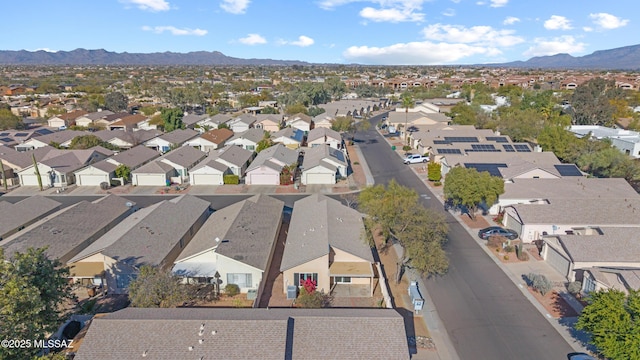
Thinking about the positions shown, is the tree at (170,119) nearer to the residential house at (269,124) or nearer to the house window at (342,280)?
the residential house at (269,124)

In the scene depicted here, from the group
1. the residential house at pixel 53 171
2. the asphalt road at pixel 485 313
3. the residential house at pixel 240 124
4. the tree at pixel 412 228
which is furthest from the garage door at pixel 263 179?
the residential house at pixel 240 124

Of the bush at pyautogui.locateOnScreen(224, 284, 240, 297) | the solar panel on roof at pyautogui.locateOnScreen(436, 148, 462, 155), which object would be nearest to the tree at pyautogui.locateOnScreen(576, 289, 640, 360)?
the bush at pyautogui.locateOnScreen(224, 284, 240, 297)

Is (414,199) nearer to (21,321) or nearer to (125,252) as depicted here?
(125,252)

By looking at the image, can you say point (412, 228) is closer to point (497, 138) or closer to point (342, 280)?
point (342, 280)

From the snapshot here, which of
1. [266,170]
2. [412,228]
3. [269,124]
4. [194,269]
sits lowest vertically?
[194,269]

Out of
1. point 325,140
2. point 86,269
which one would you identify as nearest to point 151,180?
point 86,269

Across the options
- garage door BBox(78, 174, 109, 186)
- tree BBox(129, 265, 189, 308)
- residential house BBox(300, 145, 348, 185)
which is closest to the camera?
tree BBox(129, 265, 189, 308)

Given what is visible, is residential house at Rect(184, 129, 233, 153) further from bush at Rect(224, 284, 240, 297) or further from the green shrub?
bush at Rect(224, 284, 240, 297)
